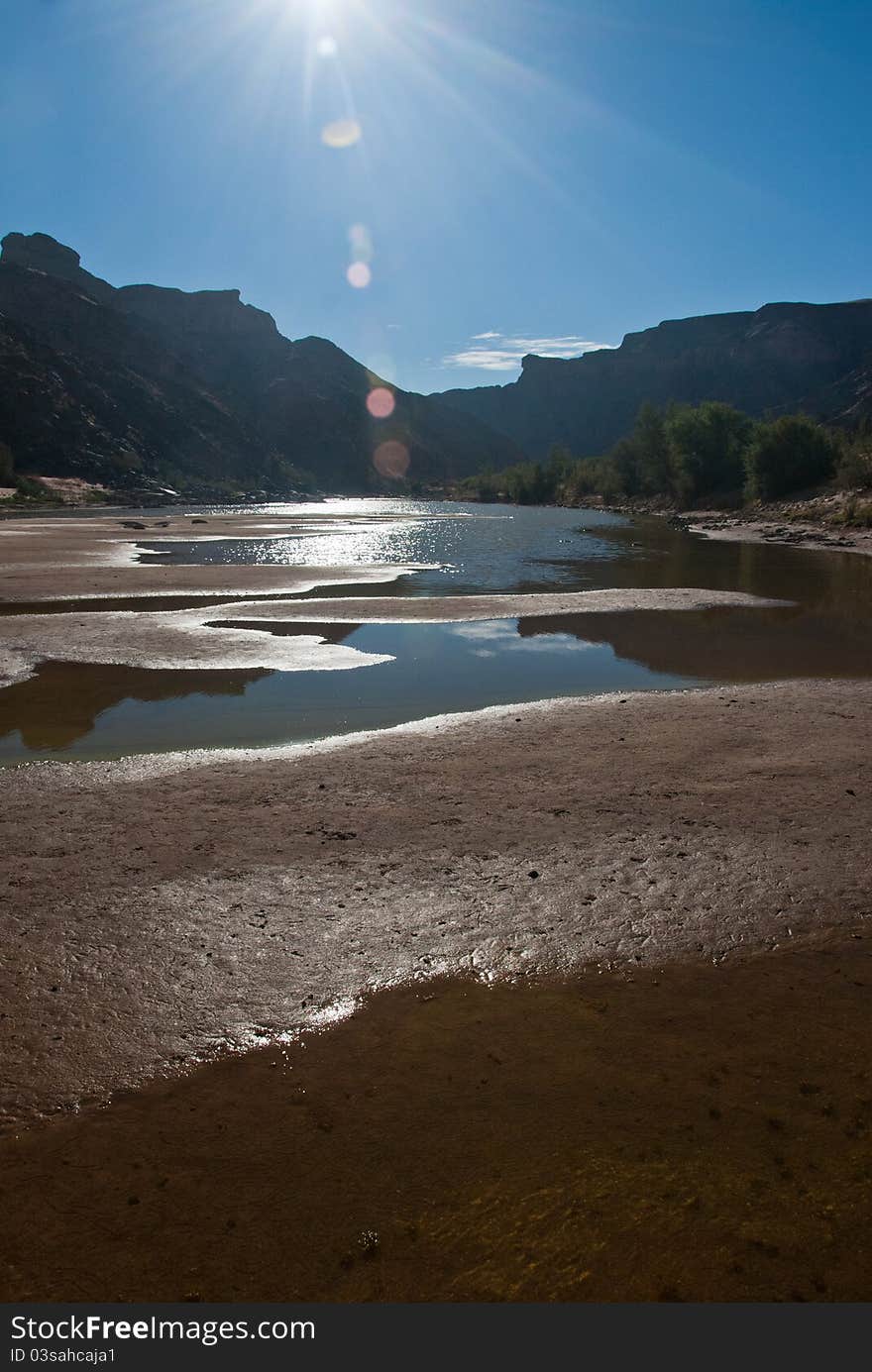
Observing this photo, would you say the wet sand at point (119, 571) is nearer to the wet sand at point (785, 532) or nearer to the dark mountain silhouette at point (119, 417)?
the wet sand at point (785, 532)

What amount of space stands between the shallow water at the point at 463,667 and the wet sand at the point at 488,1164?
6215 mm

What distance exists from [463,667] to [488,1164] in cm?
1143

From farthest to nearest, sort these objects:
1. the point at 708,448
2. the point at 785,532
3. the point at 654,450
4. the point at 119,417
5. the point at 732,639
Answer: the point at 119,417 < the point at 654,450 < the point at 708,448 < the point at 785,532 < the point at 732,639

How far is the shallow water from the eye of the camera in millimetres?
10859

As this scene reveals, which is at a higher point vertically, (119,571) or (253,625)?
(119,571)

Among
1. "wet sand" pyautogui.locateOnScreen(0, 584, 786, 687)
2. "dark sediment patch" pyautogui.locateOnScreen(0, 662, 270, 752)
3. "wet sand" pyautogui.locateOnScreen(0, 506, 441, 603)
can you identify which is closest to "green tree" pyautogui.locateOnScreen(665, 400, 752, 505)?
"wet sand" pyautogui.locateOnScreen(0, 506, 441, 603)

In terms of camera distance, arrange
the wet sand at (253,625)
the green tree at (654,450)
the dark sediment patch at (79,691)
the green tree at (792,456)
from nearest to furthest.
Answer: the dark sediment patch at (79,691)
the wet sand at (253,625)
the green tree at (792,456)
the green tree at (654,450)

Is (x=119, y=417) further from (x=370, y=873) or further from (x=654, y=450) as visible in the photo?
(x=370, y=873)

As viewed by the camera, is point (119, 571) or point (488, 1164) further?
point (119, 571)

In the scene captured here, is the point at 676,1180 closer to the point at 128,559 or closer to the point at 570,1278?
the point at 570,1278

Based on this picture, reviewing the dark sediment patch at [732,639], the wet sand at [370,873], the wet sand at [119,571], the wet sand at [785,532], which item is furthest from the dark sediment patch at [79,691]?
the wet sand at [785,532]

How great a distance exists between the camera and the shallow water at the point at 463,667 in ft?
35.6

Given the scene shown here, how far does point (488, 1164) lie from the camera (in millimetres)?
3752

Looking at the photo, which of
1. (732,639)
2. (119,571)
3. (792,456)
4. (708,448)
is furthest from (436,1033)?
(708,448)
